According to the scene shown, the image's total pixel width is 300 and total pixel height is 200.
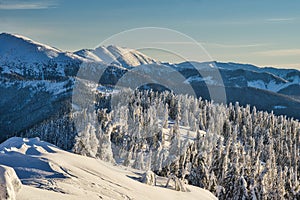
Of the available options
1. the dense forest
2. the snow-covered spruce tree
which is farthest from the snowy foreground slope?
the snow-covered spruce tree

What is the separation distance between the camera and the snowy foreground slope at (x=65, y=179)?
24556mm

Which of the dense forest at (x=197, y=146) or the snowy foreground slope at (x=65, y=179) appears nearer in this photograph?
the snowy foreground slope at (x=65, y=179)

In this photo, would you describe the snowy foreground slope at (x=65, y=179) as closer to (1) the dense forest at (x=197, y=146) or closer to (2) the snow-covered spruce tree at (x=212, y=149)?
(1) the dense forest at (x=197, y=146)

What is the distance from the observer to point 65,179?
27.1m

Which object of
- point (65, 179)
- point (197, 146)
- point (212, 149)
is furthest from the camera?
point (197, 146)

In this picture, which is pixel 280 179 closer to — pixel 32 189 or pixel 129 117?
pixel 129 117

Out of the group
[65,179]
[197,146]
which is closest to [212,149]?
[197,146]

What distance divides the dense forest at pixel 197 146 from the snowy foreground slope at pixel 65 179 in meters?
29.7

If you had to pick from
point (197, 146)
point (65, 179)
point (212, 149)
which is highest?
point (65, 179)

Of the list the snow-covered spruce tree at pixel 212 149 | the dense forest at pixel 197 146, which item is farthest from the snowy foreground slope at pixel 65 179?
the snow-covered spruce tree at pixel 212 149

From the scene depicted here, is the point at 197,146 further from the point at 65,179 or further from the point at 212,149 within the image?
the point at 65,179

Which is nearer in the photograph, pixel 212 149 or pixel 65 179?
pixel 65 179

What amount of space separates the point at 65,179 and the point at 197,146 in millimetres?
75000

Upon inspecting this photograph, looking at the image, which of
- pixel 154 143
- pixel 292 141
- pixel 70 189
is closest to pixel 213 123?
pixel 292 141
